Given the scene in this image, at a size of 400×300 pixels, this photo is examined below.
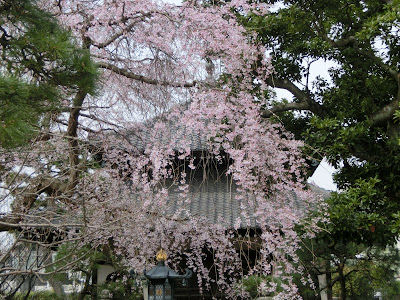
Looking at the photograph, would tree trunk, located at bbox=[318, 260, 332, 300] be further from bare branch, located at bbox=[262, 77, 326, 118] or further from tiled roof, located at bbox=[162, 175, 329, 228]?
bare branch, located at bbox=[262, 77, 326, 118]

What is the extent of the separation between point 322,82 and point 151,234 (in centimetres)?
368

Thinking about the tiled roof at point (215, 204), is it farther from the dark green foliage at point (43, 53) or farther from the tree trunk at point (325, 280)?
the dark green foliage at point (43, 53)

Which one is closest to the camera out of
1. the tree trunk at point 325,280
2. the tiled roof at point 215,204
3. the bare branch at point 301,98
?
the bare branch at point 301,98

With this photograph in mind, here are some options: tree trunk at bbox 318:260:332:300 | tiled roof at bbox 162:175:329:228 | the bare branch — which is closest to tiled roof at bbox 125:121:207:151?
tiled roof at bbox 162:175:329:228

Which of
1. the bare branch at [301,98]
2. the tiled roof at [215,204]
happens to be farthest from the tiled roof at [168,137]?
the bare branch at [301,98]

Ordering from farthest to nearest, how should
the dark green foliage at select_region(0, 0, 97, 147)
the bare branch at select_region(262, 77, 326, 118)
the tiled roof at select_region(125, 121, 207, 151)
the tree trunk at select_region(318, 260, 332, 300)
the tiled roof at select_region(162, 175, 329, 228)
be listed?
the tree trunk at select_region(318, 260, 332, 300) → the tiled roof at select_region(162, 175, 329, 228) → the bare branch at select_region(262, 77, 326, 118) → the tiled roof at select_region(125, 121, 207, 151) → the dark green foliage at select_region(0, 0, 97, 147)

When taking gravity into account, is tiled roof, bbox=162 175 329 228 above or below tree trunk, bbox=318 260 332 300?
above

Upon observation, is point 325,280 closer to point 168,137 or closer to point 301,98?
point 301,98

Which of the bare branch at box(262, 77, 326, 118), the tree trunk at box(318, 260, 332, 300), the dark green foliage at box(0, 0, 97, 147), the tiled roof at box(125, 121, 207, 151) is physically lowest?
the tree trunk at box(318, 260, 332, 300)

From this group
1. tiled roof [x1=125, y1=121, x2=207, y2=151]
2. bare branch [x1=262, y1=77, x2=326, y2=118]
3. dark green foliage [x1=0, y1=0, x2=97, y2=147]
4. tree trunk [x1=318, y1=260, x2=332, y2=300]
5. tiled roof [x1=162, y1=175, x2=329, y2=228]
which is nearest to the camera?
dark green foliage [x1=0, y1=0, x2=97, y2=147]

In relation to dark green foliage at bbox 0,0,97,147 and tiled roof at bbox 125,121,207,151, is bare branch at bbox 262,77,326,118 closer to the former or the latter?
tiled roof at bbox 125,121,207,151

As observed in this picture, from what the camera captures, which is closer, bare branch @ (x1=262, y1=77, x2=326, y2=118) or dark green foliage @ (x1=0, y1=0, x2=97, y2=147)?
dark green foliage @ (x1=0, y1=0, x2=97, y2=147)

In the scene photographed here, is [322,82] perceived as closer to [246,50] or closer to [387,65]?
[387,65]

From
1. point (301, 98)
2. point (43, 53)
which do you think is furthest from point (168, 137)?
point (43, 53)
